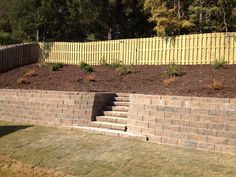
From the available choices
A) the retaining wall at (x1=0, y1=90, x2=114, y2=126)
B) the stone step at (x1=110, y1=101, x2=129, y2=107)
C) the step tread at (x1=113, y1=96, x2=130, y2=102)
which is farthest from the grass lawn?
the step tread at (x1=113, y1=96, x2=130, y2=102)

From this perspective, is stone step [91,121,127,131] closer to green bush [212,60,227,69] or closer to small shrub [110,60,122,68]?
green bush [212,60,227,69]

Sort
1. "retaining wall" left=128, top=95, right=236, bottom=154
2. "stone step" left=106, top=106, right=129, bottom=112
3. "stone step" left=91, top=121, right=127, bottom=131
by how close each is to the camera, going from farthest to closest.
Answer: "stone step" left=106, top=106, right=129, bottom=112 < "stone step" left=91, top=121, right=127, bottom=131 < "retaining wall" left=128, top=95, right=236, bottom=154

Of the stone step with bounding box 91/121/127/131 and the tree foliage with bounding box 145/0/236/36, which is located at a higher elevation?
the tree foliage with bounding box 145/0/236/36

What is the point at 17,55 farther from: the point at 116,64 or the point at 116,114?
the point at 116,114

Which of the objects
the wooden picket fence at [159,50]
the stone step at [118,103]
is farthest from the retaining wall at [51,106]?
the wooden picket fence at [159,50]

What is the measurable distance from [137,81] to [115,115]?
2.94 meters

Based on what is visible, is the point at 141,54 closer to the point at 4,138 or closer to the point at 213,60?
the point at 213,60

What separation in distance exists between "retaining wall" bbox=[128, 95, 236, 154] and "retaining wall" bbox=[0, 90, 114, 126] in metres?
1.59

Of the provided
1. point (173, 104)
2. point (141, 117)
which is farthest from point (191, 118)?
point (141, 117)

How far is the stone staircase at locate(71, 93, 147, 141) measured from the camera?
344 inches

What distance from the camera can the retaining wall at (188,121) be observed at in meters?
7.19

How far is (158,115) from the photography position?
27.4 feet

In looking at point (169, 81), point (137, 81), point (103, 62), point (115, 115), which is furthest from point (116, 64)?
point (115, 115)

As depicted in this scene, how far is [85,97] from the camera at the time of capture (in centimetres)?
1023
